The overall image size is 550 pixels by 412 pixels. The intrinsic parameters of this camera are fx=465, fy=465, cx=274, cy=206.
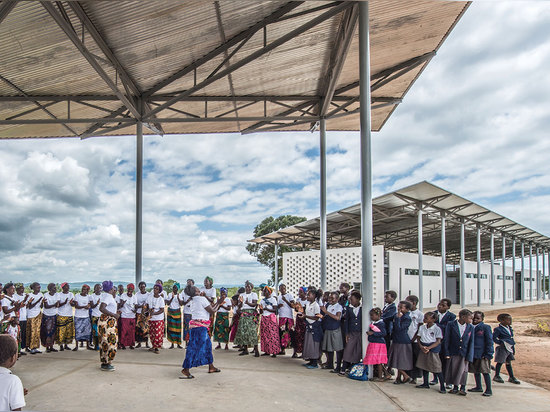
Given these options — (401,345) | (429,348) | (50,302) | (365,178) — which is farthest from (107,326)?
(429,348)

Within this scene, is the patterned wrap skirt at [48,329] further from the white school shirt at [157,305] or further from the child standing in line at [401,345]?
the child standing in line at [401,345]

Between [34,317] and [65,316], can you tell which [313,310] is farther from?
[34,317]

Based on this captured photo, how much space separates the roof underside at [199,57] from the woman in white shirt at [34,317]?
4.25m

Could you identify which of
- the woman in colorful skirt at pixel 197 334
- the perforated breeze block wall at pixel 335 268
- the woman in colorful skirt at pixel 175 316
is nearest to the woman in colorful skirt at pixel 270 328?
the woman in colorful skirt at pixel 175 316

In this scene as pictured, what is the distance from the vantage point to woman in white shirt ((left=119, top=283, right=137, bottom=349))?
30.6 ft

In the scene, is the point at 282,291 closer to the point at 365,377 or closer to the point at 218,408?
the point at 365,377

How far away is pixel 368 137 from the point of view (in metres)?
7.21

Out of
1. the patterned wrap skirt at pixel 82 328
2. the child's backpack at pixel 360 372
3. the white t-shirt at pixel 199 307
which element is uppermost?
the white t-shirt at pixel 199 307

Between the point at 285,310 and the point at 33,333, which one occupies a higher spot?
the point at 285,310

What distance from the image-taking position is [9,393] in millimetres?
2527

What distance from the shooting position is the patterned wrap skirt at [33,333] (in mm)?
8805

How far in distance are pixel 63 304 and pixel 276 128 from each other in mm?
7550

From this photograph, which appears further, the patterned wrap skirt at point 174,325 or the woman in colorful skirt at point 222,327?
the woman in colorful skirt at point 222,327

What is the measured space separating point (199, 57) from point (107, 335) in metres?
5.99
